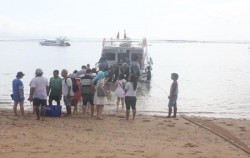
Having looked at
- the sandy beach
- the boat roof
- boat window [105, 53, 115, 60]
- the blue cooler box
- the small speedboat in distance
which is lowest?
the sandy beach

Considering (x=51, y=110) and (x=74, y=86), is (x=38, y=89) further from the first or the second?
(x=74, y=86)

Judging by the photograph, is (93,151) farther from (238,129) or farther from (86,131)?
(238,129)

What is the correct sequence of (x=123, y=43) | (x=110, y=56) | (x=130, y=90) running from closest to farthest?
(x=130, y=90) → (x=110, y=56) → (x=123, y=43)

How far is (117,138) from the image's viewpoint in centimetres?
985

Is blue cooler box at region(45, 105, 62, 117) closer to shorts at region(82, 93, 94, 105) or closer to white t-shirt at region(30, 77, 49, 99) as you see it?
shorts at region(82, 93, 94, 105)

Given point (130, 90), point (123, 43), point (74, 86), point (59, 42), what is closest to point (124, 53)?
point (123, 43)

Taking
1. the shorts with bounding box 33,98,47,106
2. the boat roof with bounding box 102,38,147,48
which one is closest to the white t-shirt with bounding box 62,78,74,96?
the shorts with bounding box 33,98,47,106

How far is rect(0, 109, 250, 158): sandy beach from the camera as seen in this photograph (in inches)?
316

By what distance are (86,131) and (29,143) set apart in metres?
2.21

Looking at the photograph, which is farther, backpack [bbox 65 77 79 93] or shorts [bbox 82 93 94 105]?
backpack [bbox 65 77 79 93]

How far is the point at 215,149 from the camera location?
29.9ft

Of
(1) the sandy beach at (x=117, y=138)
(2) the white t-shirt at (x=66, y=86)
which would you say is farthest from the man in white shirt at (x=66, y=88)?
(1) the sandy beach at (x=117, y=138)

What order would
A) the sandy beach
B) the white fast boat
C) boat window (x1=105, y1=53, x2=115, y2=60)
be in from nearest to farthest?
the sandy beach
the white fast boat
boat window (x1=105, y1=53, x2=115, y2=60)

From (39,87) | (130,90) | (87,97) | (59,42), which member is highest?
(59,42)
